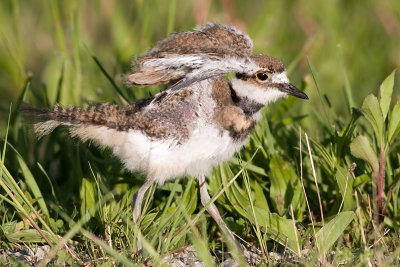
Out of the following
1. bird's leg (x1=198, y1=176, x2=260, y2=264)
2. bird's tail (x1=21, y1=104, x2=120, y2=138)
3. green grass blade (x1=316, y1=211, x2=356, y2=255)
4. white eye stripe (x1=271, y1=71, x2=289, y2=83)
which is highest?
white eye stripe (x1=271, y1=71, x2=289, y2=83)

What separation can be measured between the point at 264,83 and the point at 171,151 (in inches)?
23.5

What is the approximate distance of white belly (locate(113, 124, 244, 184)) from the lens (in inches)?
107

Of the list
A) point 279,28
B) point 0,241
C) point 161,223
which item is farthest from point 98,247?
point 279,28

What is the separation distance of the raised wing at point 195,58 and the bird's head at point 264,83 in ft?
0.15

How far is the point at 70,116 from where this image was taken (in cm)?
277

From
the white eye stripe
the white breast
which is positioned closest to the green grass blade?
the white breast

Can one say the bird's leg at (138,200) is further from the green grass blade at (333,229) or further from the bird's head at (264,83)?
the green grass blade at (333,229)

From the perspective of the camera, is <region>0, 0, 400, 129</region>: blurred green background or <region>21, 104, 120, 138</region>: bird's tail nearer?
<region>21, 104, 120, 138</region>: bird's tail

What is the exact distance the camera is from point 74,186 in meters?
3.44

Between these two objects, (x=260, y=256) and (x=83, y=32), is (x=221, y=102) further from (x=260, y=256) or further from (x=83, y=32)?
(x=83, y=32)

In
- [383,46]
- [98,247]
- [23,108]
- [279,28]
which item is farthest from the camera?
[279,28]

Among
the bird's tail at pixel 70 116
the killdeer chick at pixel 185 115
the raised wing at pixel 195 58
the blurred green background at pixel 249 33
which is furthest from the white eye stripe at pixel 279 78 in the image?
the blurred green background at pixel 249 33

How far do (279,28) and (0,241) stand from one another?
415 centimetres

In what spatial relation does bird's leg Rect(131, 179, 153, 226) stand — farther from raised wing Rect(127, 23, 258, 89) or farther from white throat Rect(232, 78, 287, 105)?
white throat Rect(232, 78, 287, 105)
